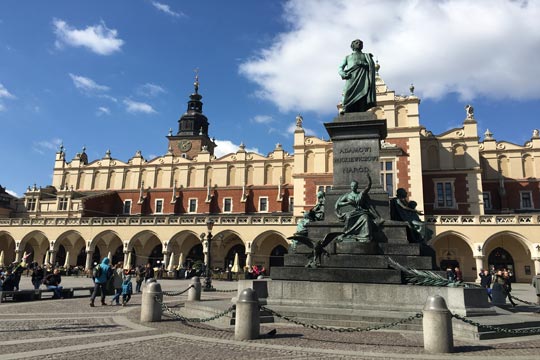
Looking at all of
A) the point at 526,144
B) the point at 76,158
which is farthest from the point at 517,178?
the point at 76,158

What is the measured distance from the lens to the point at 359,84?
12562mm

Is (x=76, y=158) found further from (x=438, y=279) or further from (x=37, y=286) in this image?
(x=438, y=279)

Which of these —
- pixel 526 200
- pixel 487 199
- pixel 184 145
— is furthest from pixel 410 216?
pixel 184 145

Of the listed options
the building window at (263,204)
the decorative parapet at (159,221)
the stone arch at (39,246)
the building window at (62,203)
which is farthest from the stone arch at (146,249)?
the stone arch at (39,246)

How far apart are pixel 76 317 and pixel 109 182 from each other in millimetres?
41844

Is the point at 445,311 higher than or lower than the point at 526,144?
lower

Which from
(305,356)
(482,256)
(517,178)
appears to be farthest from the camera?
(517,178)

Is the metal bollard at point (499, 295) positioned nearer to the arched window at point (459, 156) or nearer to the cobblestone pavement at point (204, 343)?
the cobblestone pavement at point (204, 343)

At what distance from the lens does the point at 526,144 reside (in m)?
39.4

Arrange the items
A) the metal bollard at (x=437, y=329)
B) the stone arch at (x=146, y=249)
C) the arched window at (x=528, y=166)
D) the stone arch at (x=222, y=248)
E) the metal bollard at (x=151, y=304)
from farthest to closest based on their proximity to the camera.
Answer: the stone arch at (x=146, y=249), the stone arch at (x=222, y=248), the arched window at (x=528, y=166), the metal bollard at (x=151, y=304), the metal bollard at (x=437, y=329)

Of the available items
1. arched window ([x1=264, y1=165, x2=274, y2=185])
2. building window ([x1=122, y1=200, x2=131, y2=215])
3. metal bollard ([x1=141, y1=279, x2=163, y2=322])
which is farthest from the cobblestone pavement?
building window ([x1=122, y1=200, x2=131, y2=215])

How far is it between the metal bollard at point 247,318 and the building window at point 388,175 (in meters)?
29.1

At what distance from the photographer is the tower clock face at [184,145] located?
60.1 m

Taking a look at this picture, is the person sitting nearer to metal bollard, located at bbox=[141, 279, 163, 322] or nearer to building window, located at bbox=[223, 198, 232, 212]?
metal bollard, located at bbox=[141, 279, 163, 322]
